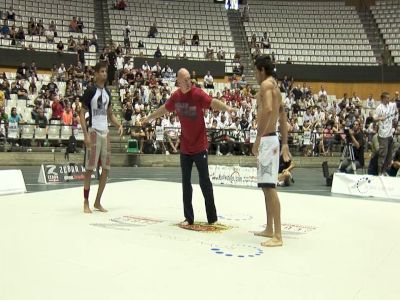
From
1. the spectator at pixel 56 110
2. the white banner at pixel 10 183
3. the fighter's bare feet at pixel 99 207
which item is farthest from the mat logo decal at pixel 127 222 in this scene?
the spectator at pixel 56 110

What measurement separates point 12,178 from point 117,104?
34.3ft

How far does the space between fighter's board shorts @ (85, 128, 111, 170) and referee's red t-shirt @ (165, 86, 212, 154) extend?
4.50 feet

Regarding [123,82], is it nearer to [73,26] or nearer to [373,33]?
[73,26]

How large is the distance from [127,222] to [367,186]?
5562 mm

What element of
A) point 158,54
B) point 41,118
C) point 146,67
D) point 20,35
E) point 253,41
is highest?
point 253,41

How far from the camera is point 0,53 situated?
19812mm

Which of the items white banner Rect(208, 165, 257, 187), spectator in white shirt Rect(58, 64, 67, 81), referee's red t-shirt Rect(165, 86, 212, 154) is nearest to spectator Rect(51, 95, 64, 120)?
spectator in white shirt Rect(58, 64, 67, 81)

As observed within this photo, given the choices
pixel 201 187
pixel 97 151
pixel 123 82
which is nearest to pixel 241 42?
pixel 123 82

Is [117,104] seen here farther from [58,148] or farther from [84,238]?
[84,238]

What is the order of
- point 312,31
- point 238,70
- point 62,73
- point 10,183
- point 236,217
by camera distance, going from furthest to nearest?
point 312,31 < point 238,70 < point 62,73 < point 10,183 < point 236,217

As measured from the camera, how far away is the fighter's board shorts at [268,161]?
5000 millimetres

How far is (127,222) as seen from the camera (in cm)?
583

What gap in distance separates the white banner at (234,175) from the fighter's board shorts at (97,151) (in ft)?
15.5

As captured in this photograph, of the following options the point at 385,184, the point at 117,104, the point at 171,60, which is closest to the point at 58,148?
the point at 117,104
